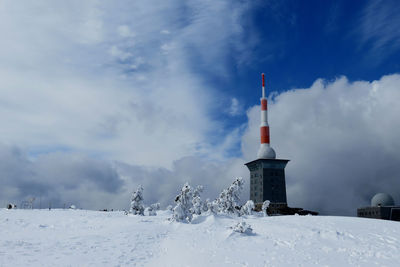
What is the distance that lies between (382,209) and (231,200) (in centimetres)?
6075

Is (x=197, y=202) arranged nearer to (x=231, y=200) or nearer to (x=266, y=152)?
(x=231, y=200)

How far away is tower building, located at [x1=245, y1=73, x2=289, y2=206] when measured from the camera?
342ft

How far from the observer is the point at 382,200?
83.8 meters

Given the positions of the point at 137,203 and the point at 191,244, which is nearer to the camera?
the point at 191,244

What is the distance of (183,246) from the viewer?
2252 centimetres

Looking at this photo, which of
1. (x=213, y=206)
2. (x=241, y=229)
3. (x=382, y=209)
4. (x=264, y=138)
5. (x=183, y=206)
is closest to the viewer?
(x=241, y=229)

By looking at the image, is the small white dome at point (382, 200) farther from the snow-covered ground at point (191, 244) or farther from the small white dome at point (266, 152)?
the snow-covered ground at point (191, 244)

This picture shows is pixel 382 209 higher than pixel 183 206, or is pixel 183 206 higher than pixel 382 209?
pixel 382 209

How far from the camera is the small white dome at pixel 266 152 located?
345 feet

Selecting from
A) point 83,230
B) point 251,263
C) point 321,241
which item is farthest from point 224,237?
point 83,230

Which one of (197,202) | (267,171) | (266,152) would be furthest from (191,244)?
(267,171)

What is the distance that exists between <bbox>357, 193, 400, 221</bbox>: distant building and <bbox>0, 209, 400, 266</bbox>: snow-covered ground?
60.3 meters

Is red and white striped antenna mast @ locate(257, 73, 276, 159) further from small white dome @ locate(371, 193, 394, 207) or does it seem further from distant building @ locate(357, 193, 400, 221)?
small white dome @ locate(371, 193, 394, 207)

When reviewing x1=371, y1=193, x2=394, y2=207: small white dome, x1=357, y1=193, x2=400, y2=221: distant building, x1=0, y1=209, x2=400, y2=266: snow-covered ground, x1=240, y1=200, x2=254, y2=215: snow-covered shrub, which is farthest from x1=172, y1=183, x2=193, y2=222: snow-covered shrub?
x1=371, y1=193, x2=394, y2=207: small white dome
